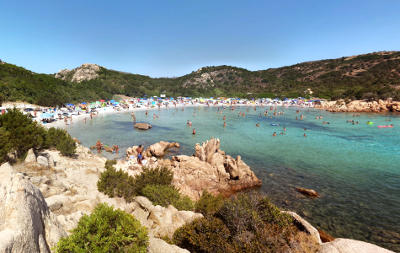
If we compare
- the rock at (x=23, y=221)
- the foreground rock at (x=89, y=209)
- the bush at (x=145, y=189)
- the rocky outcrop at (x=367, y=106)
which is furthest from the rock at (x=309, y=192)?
the rocky outcrop at (x=367, y=106)

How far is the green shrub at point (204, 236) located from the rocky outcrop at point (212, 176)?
28.4ft

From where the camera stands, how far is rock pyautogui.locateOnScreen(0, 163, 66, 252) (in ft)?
11.8

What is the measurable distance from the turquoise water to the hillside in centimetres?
4365

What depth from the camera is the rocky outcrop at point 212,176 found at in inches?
682

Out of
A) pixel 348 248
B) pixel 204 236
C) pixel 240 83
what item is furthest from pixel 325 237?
pixel 240 83

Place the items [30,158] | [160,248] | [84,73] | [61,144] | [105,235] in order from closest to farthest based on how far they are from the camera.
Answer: [105,235]
[160,248]
[30,158]
[61,144]
[84,73]

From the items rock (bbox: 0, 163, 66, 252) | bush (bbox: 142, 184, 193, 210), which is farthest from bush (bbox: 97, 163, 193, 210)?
rock (bbox: 0, 163, 66, 252)

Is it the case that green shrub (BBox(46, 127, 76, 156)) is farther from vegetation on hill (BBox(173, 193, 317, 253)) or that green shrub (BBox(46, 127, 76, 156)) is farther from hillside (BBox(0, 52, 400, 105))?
hillside (BBox(0, 52, 400, 105))

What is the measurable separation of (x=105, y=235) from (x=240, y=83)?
579 feet

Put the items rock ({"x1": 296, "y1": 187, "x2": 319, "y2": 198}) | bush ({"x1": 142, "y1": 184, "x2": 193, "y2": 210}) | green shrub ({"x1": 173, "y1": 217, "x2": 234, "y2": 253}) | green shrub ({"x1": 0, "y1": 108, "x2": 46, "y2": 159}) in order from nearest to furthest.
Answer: green shrub ({"x1": 173, "y1": 217, "x2": 234, "y2": 253}) < bush ({"x1": 142, "y1": 184, "x2": 193, "y2": 210}) < green shrub ({"x1": 0, "y1": 108, "x2": 46, "y2": 159}) < rock ({"x1": 296, "y1": 187, "x2": 319, "y2": 198})

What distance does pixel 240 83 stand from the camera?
172250 millimetres

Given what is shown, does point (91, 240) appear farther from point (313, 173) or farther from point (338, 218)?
point (313, 173)

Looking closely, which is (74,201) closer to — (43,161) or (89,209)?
(89,209)

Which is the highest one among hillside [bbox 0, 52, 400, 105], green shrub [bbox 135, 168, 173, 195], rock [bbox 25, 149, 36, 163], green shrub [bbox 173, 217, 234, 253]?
hillside [bbox 0, 52, 400, 105]
